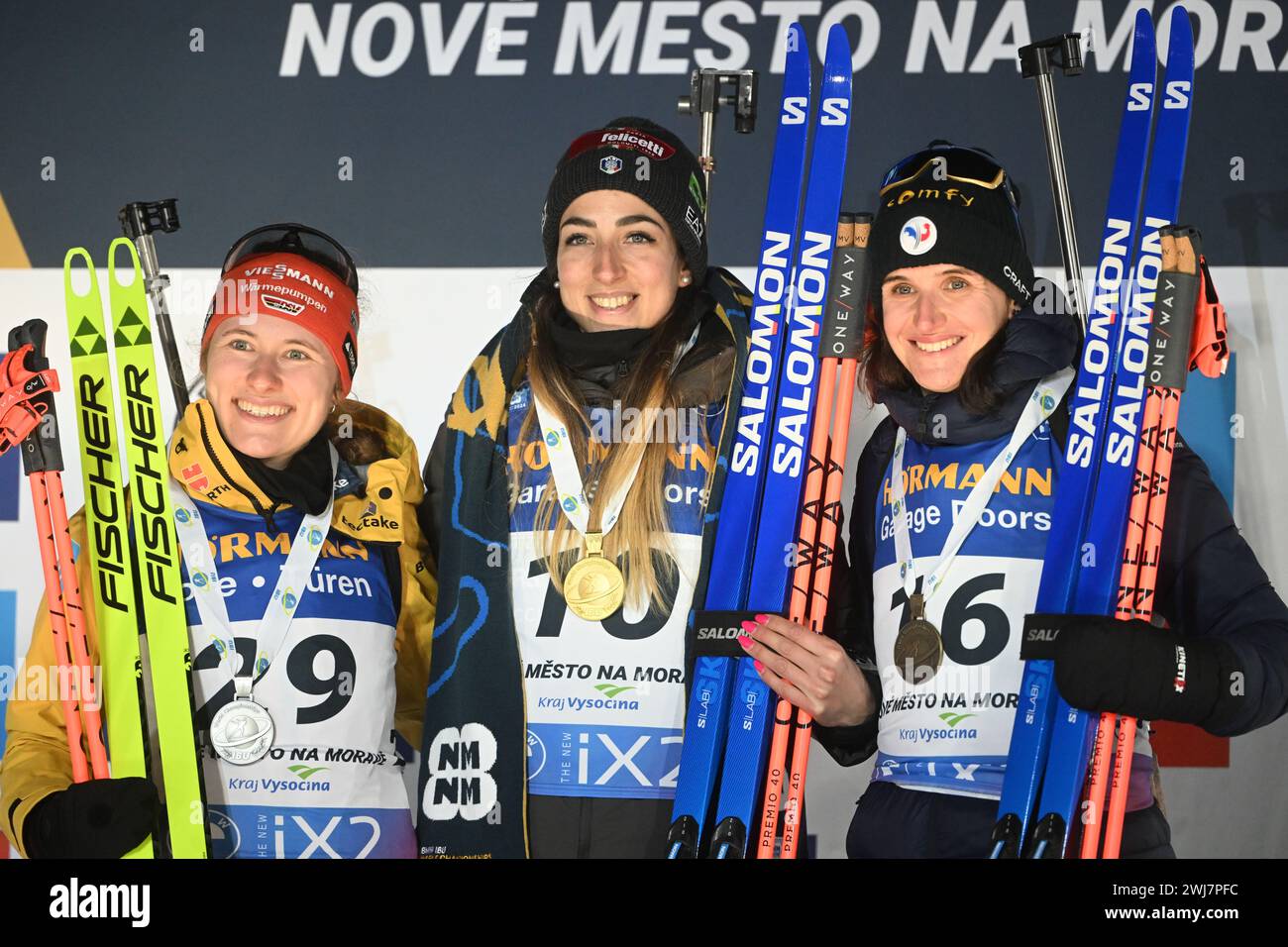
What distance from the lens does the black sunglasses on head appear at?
3020 mm

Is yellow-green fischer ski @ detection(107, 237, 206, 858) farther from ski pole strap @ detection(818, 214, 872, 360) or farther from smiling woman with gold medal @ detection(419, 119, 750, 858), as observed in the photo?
ski pole strap @ detection(818, 214, 872, 360)

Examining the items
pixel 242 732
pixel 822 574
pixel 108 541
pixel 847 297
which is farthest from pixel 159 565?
pixel 847 297

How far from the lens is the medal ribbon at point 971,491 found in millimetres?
2719

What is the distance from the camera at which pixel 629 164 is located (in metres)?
2.90

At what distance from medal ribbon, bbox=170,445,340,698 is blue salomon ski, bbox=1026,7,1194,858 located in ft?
4.82

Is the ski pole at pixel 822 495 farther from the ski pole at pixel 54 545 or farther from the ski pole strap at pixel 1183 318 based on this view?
the ski pole at pixel 54 545

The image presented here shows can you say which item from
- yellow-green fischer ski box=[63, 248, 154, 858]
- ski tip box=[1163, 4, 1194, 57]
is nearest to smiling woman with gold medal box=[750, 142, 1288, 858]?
ski tip box=[1163, 4, 1194, 57]

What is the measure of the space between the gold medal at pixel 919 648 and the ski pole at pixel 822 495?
183 millimetres

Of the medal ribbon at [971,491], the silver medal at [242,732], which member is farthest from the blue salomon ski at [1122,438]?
the silver medal at [242,732]

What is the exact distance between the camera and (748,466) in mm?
2850

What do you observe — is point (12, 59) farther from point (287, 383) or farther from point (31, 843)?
point (31, 843)
